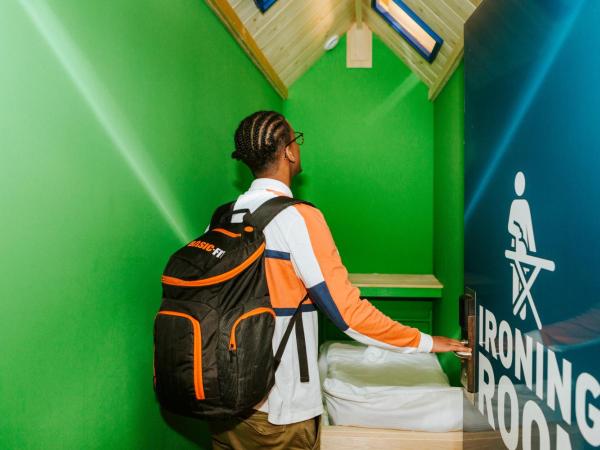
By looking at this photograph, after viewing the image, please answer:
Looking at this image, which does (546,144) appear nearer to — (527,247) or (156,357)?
(527,247)

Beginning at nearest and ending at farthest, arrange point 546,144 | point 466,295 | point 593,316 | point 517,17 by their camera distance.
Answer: point 593,316 → point 546,144 → point 517,17 → point 466,295

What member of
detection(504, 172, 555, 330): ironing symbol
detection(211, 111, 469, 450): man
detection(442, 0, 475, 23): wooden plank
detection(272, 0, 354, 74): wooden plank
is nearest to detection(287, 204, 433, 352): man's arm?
detection(211, 111, 469, 450): man

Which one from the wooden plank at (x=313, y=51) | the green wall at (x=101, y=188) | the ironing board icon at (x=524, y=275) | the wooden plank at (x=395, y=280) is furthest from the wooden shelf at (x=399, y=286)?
the ironing board icon at (x=524, y=275)

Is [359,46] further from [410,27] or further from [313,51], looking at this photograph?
[410,27]

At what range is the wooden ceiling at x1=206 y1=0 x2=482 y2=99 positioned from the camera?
2.21m

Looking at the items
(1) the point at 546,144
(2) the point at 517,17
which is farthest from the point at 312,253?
(2) the point at 517,17

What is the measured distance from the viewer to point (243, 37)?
7.53 feet

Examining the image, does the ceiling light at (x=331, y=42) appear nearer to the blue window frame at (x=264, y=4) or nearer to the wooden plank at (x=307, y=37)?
the wooden plank at (x=307, y=37)

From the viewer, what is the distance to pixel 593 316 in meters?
0.74

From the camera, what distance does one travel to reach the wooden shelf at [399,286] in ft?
9.87

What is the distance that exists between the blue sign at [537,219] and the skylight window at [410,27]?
1364 millimetres

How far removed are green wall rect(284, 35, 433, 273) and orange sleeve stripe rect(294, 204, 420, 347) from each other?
7.45 ft

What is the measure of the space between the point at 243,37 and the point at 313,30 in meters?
0.89

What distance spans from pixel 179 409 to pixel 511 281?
0.85 m
